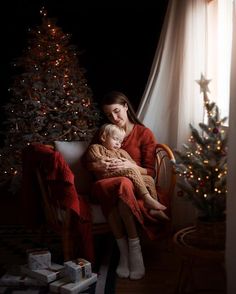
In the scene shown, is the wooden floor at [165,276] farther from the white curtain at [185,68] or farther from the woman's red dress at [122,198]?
the white curtain at [185,68]

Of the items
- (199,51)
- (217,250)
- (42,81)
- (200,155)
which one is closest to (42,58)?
(42,81)

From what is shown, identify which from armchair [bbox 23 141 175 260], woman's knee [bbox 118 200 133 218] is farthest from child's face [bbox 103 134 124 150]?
woman's knee [bbox 118 200 133 218]

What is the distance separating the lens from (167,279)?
2.53m

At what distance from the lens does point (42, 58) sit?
4641mm

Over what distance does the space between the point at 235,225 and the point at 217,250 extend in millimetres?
252

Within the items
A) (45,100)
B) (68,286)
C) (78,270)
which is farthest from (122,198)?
(45,100)

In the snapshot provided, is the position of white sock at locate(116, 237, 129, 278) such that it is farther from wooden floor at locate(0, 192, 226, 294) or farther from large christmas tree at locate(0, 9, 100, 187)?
large christmas tree at locate(0, 9, 100, 187)

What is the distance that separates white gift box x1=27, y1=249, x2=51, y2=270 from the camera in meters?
2.53

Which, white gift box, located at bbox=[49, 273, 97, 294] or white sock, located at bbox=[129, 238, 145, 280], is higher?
white sock, located at bbox=[129, 238, 145, 280]

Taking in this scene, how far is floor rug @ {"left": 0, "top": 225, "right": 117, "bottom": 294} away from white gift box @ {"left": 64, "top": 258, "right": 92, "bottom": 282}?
0.09 metres

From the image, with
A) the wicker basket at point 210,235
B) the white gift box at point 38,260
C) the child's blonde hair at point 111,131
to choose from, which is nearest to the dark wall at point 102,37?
the child's blonde hair at point 111,131

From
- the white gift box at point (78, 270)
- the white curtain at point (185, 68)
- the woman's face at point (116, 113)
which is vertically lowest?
the white gift box at point (78, 270)

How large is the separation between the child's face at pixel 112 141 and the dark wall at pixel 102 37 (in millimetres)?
2407

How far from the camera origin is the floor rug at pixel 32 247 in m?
2.40
